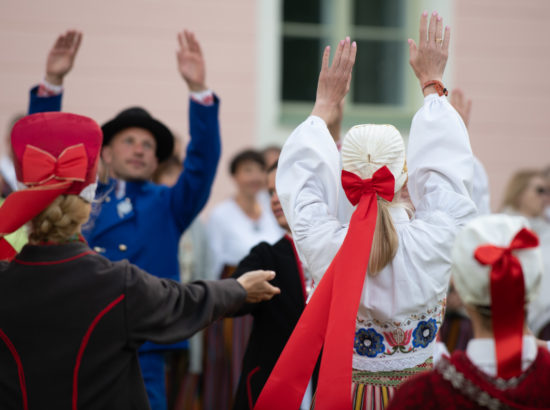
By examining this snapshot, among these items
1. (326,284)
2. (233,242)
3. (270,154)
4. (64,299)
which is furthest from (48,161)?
(270,154)

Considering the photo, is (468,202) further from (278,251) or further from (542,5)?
(542,5)

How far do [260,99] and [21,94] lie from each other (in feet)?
6.27

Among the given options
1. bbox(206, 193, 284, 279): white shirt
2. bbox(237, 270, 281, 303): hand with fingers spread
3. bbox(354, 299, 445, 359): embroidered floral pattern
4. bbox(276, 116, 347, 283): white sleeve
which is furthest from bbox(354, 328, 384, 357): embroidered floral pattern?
bbox(206, 193, 284, 279): white shirt

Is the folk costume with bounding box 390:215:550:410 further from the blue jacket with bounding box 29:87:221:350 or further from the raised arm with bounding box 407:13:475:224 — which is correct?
the blue jacket with bounding box 29:87:221:350

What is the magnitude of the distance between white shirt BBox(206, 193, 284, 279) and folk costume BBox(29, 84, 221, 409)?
5.86 feet

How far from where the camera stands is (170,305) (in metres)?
2.06

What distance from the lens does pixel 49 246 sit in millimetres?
1995

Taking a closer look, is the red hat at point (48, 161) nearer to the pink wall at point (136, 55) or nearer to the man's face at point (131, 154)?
the man's face at point (131, 154)

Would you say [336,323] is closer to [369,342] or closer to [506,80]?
[369,342]

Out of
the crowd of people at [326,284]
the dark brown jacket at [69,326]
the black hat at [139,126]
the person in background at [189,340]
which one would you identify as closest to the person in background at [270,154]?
the person in background at [189,340]

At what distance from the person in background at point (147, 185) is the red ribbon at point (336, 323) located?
1090 millimetres

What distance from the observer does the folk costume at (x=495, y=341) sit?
162cm

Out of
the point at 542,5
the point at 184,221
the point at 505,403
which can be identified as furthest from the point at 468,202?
the point at 542,5

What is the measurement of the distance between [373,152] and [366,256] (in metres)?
0.30
